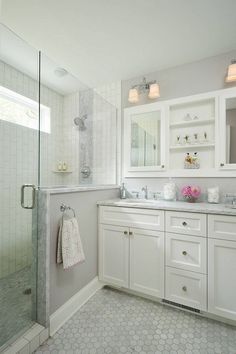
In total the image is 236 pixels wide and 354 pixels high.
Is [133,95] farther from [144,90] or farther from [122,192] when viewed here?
[122,192]

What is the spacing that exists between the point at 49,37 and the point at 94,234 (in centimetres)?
197

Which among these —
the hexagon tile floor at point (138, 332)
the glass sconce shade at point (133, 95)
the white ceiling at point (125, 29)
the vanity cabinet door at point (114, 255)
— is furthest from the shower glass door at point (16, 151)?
the glass sconce shade at point (133, 95)

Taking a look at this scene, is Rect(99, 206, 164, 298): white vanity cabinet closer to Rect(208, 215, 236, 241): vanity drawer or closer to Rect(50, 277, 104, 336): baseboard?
Rect(50, 277, 104, 336): baseboard

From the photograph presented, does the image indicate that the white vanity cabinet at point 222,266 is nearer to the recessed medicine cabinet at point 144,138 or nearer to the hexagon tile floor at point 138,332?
the hexagon tile floor at point 138,332

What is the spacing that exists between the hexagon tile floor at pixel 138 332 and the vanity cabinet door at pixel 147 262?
153 millimetres

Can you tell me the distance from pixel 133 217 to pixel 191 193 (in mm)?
696

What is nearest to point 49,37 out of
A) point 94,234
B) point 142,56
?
point 142,56

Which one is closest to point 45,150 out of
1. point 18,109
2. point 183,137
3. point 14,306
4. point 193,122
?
point 18,109

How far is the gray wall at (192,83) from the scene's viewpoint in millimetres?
1961

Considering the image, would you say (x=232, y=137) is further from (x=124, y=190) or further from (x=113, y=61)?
(x=113, y=61)

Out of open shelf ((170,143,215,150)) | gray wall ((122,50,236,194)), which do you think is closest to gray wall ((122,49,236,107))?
gray wall ((122,50,236,194))

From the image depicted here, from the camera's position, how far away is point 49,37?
5.86 ft

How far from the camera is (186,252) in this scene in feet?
5.04

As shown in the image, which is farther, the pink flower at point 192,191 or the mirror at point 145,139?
the mirror at point 145,139
